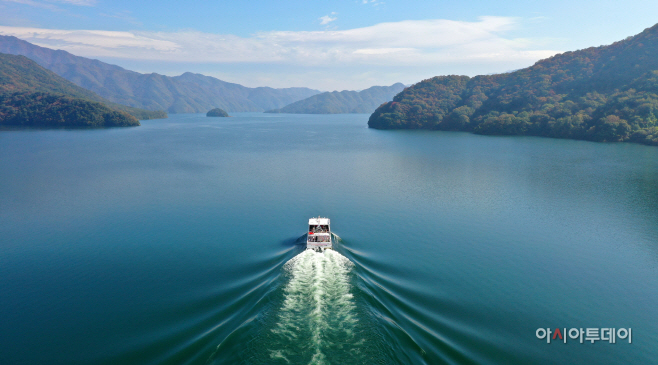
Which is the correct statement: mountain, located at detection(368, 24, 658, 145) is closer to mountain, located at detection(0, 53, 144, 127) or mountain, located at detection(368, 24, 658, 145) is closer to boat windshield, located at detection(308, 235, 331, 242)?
boat windshield, located at detection(308, 235, 331, 242)

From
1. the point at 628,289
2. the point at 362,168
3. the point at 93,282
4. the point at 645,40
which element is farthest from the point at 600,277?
the point at 645,40

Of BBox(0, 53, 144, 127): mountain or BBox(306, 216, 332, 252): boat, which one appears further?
BBox(0, 53, 144, 127): mountain

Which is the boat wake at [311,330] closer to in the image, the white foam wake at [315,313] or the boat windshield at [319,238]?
the white foam wake at [315,313]

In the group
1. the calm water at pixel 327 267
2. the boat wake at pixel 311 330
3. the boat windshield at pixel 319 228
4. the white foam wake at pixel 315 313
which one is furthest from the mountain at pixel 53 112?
the boat wake at pixel 311 330

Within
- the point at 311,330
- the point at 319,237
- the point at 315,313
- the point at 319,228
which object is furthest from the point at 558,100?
A: the point at 311,330

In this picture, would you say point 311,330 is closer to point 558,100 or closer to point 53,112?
point 558,100

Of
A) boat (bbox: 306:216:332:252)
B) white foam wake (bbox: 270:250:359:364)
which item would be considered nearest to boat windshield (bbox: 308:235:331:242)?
boat (bbox: 306:216:332:252)

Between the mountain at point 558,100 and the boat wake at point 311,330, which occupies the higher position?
the mountain at point 558,100
